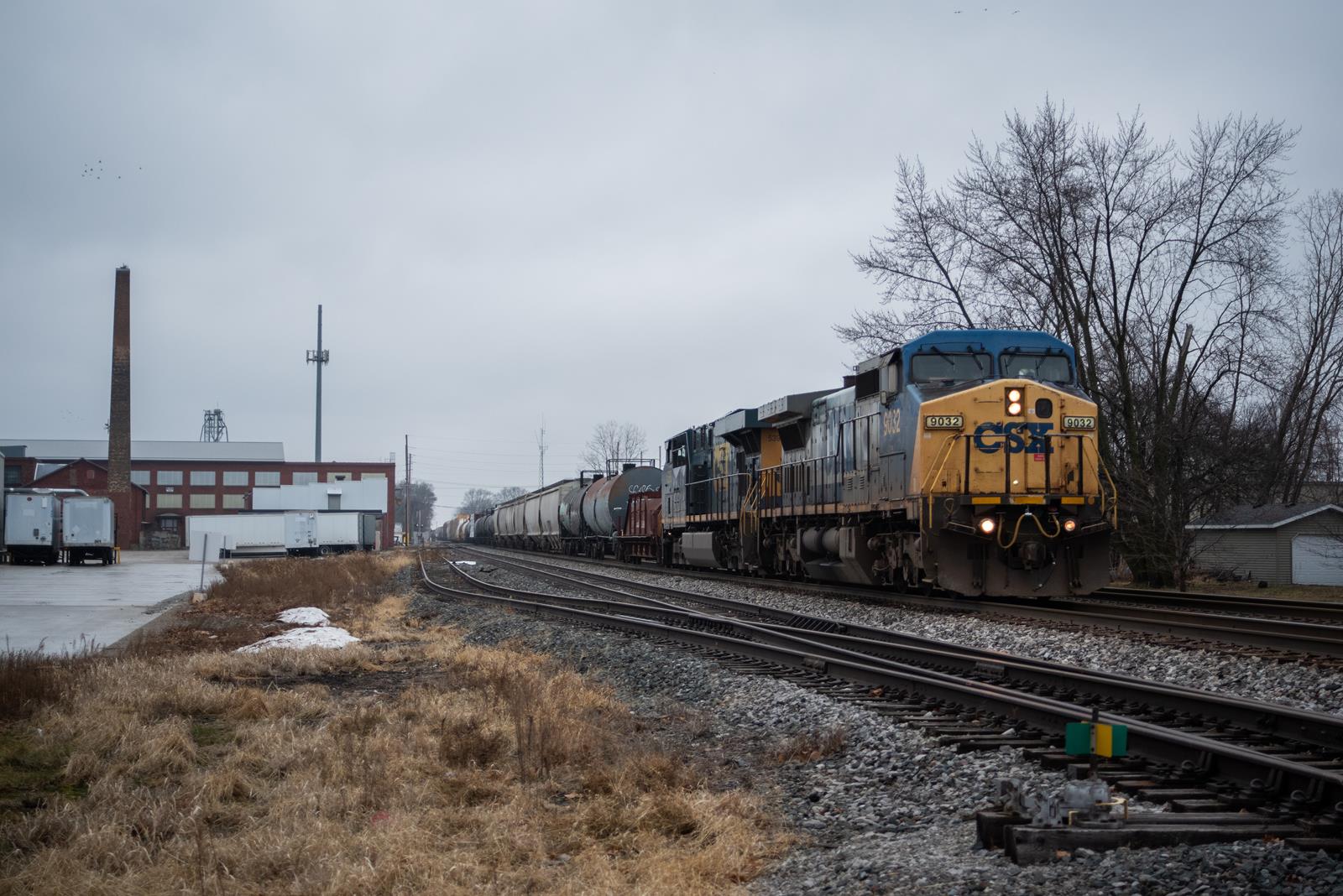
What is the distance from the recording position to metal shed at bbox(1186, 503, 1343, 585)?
95.8 ft

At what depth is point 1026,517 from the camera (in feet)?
45.8

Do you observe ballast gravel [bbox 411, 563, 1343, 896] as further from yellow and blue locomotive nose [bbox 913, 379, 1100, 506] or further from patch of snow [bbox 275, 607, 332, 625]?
patch of snow [bbox 275, 607, 332, 625]

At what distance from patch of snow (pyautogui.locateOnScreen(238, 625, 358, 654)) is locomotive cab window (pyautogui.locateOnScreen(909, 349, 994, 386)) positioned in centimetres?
806

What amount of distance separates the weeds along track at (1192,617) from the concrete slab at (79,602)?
1016 cm

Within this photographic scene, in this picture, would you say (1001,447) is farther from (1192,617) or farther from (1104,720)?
(1104,720)

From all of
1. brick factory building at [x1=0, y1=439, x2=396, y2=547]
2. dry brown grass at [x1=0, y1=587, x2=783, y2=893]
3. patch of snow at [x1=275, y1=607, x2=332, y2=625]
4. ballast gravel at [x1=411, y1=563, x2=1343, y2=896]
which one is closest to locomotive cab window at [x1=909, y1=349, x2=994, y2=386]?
ballast gravel at [x1=411, y1=563, x2=1343, y2=896]

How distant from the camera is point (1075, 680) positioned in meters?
7.63

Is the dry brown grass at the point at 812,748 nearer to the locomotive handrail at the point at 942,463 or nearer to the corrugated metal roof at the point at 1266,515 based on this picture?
the locomotive handrail at the point at 942,463

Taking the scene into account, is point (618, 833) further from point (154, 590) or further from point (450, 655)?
point (154, 590)

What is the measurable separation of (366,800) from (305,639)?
8034mm

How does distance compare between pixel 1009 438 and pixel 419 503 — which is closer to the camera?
pixel 1009 438

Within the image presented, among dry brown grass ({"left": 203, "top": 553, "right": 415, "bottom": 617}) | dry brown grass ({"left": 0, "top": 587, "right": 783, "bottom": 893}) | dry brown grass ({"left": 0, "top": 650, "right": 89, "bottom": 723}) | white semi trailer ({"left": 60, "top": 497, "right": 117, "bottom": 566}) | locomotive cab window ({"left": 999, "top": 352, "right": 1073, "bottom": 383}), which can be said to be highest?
locomotive cab window ({"left": 999, "top": 352, "right": 1073, "bottom": 383})

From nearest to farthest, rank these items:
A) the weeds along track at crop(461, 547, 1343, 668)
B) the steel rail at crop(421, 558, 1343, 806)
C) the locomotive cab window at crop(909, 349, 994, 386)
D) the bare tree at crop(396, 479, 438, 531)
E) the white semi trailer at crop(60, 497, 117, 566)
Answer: the steel rail at crop(421, 558, 1343, 806)
the weeds along track at crop(461, 547, 1343, 668)
the locomotive cab window at crop(909, 349, 994, 386)
the white semi trailer at crop(60, 497, 117, 566)
the bare tree at crop(396, 479, 438, 531)

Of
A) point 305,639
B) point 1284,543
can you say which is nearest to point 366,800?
point 305,639
